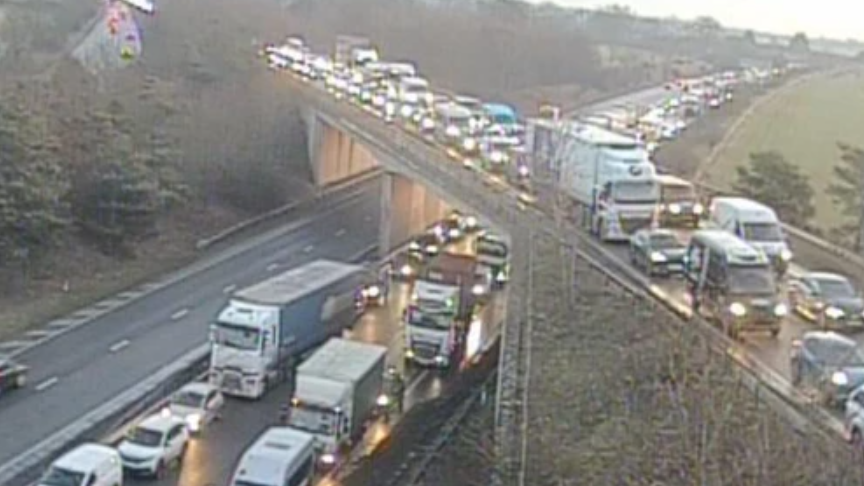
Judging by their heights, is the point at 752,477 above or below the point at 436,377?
above

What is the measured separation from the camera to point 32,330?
51.6ft

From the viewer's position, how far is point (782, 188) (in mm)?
17547

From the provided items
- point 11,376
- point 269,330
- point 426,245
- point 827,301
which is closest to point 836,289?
point 827,301

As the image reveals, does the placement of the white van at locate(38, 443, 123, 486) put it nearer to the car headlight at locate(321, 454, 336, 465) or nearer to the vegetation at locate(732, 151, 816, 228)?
the car headlight at locate(321, 454, 336, 465)

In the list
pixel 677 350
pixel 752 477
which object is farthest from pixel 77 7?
pixel 752 477

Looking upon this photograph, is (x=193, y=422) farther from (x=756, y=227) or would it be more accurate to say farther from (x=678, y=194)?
(x=678, y=194)

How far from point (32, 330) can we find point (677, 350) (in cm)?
881

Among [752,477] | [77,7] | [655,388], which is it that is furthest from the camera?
[77,7]

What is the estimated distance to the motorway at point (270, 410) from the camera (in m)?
11.5

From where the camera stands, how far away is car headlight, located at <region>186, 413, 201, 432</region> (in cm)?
1221

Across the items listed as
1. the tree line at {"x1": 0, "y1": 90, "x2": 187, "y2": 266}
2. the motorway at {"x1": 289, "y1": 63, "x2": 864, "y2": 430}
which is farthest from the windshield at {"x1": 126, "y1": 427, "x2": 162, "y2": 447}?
the tree line at {"x1": 0, "y1": 90, "x2": 187, "y2": 266}

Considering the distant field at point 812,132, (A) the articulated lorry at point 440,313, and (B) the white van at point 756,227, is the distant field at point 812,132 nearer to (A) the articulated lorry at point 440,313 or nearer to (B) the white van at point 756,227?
(B) the white van at point 756,227

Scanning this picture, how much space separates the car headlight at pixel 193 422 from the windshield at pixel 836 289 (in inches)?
204

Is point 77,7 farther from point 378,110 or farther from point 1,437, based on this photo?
point 1,437
